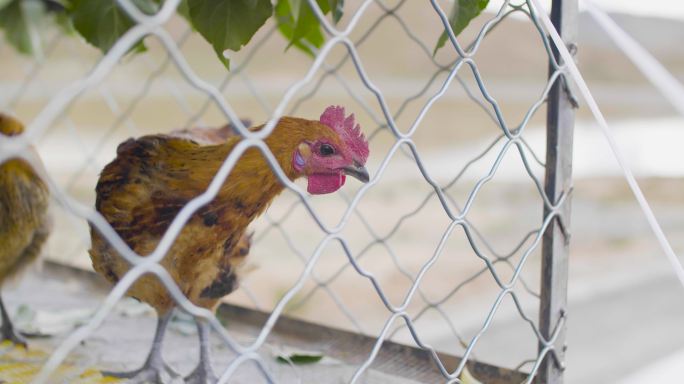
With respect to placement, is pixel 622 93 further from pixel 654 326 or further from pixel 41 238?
pixel 41 238

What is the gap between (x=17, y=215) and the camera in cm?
131

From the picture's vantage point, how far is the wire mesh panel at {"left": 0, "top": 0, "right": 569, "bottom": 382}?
0.62 meters

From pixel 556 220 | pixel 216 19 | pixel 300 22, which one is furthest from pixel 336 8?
pixel 556 220

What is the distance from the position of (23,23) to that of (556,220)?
123cm

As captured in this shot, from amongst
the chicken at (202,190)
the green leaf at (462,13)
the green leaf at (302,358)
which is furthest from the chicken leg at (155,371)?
the green leaf at (462,13)

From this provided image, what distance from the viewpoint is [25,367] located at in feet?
3.76

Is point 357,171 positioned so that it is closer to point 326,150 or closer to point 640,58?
point 326,150

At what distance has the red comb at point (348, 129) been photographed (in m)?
0.97

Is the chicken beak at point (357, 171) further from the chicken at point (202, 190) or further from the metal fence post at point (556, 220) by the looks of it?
the metal fence post at point (556, 220)

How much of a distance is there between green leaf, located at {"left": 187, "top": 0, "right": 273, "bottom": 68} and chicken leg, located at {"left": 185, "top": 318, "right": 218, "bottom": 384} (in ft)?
1.54

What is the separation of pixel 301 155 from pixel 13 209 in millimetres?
634

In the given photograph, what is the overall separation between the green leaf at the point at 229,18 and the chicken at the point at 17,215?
1.91 ft

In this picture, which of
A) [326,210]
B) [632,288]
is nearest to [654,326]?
[632,288]

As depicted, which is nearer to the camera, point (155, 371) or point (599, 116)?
point (599, 116)
